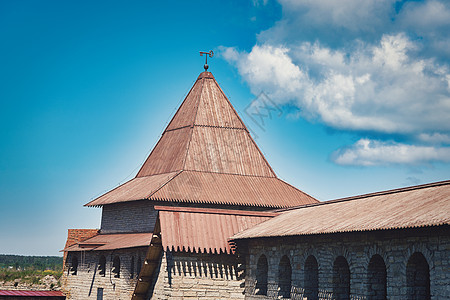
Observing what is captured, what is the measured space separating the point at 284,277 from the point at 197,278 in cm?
326

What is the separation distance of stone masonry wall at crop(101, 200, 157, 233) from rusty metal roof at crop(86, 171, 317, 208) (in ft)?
1.61

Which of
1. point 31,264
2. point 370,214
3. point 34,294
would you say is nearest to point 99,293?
point 34,294

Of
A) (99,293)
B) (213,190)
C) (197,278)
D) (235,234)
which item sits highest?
(213,190)

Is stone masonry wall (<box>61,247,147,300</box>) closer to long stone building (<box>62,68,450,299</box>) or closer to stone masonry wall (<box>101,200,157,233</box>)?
long stone building (<box>62,68,450,299</box>)

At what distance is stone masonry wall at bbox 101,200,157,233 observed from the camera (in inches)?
1132

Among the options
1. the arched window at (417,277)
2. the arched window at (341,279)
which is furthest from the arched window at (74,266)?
the arched window at (417,277)

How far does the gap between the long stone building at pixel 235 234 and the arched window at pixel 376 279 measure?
0.03 m

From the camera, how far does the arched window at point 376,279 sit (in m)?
16.6

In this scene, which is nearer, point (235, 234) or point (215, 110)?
point (235, 234)

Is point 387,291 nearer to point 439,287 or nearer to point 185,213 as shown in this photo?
point 439,287

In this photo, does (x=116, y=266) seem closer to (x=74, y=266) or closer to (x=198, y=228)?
(x=74, y=266)

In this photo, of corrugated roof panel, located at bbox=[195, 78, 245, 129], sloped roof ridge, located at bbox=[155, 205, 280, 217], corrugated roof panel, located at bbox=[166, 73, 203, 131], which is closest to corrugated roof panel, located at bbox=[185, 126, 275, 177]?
corrugated roof panel, located at bbox=[195, 78, 245, 129]

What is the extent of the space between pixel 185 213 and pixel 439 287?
1075cm

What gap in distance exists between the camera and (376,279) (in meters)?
16.8
